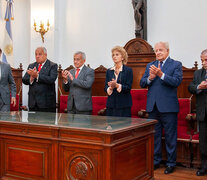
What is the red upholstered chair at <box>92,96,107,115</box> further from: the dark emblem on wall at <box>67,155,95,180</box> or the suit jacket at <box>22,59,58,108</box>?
the dark emblem on wall at <box>67,155,95,180</box>

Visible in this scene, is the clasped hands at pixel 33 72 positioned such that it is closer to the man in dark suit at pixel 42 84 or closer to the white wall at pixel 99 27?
the man in dark suit at pixel 42 84

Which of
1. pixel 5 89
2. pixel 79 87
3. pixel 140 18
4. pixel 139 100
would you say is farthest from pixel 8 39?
pixel 139 100

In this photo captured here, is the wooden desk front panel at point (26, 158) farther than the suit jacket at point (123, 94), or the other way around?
the suit jacket at point (123, 94)

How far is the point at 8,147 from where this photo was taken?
2869mm

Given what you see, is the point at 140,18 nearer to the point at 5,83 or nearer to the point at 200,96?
the point at 200,96

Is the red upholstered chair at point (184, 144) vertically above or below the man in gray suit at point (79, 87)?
below

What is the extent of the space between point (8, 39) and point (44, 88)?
294 centimetres

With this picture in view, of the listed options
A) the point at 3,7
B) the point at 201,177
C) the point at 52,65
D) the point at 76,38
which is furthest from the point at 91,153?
the point at 3,7

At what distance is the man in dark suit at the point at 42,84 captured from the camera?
13.9 ft

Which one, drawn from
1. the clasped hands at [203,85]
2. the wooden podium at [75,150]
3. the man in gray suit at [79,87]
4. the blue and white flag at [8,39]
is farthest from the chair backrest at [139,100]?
the blue and white flag at [8,39]

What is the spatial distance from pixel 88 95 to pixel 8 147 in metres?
1.44

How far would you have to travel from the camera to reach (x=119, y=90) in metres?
3.62

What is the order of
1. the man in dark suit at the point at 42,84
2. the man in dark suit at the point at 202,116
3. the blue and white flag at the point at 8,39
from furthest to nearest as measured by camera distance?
the blue and white flag at the point at 8,39, the man in dark suit at the point at 42,84, the man in dark suit at the point at 202,116

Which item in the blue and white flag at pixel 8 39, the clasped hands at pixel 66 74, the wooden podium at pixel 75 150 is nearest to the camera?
the wooden podium at pixel 75 150
